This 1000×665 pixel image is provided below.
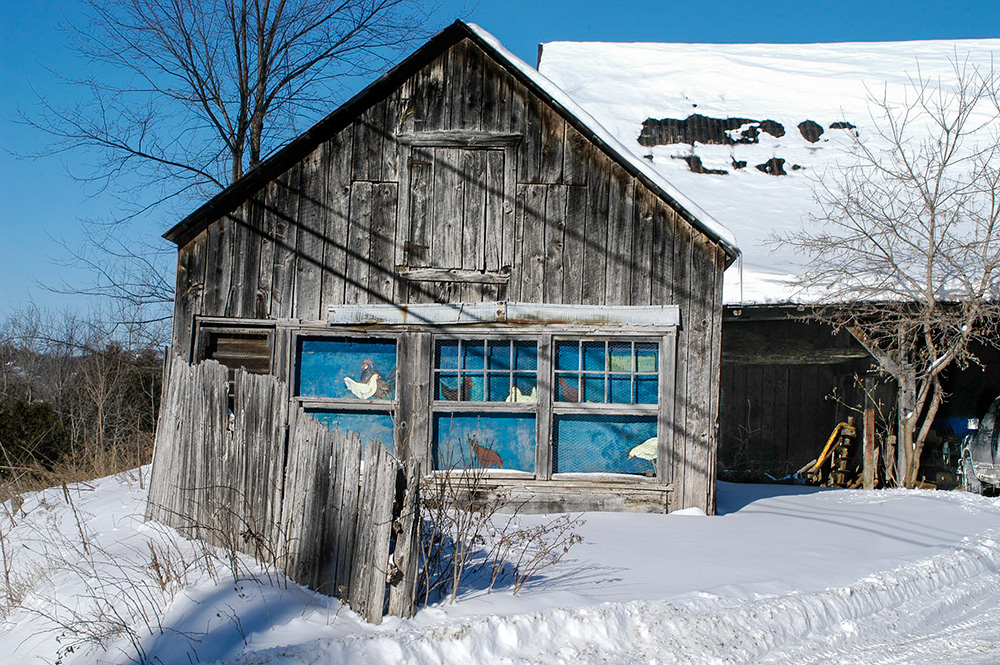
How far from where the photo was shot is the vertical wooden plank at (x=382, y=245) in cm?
873

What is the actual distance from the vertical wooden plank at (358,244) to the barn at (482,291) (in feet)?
0.06

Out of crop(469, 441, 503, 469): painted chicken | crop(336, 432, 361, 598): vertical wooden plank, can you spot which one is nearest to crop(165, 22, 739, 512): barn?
crop(469, 441, 503, 469): painted chicken

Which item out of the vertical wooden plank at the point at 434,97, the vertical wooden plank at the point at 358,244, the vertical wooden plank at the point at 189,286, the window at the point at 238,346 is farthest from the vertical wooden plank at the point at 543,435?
the vertical wooden plank at the point at 189,286

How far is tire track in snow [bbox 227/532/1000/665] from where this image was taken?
174 inches

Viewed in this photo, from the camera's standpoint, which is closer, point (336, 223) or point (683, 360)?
point (683, 360)

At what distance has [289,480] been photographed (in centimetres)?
528

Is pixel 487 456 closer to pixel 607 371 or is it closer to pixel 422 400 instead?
pixel 422 400

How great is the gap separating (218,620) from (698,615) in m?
2.92

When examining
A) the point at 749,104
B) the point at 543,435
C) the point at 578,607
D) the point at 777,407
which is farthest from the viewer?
the point at 749,104

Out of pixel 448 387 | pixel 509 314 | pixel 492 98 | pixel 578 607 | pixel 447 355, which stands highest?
pixel 492 98

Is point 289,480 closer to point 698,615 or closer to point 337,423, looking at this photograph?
point 698,615

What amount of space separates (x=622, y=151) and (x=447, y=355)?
2.83 m

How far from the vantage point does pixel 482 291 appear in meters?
8.69

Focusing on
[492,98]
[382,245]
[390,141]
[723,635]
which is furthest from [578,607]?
[492,98]
